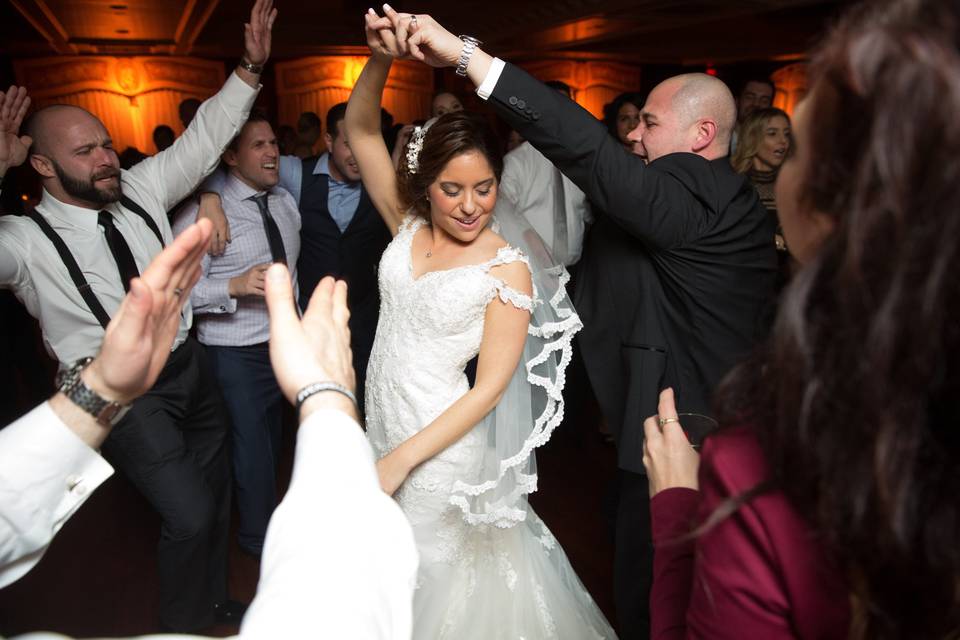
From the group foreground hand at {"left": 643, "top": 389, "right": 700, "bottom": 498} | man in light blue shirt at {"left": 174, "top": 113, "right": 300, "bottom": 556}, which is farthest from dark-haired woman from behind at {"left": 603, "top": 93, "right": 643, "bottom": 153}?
foreground hand at {"left": 643, "top": 389, "right": 700, "bottom": 498}

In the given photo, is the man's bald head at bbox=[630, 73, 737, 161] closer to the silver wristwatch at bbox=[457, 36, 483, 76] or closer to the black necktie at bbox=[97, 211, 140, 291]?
the silver wristwatch at bbox=[457, 36, 483, 76]

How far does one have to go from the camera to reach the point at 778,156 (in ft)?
10.5

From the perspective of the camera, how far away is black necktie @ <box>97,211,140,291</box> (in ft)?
6.26

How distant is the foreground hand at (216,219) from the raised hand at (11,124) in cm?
55

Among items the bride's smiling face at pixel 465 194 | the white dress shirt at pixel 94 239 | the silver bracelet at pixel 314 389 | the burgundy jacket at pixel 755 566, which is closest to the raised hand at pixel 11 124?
the white dress shirt at pixel 94 239

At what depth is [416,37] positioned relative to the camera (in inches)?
60.0

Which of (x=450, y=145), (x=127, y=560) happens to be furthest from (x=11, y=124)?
(x=127, y=560)

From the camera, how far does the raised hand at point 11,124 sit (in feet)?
5.87

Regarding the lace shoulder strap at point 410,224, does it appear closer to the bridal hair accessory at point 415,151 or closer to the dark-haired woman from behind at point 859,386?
the bridal hair accessory at point 415,151

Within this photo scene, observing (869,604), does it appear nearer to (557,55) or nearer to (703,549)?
(703,549)

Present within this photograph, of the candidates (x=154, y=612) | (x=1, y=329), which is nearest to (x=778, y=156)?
(x=154, y=612)

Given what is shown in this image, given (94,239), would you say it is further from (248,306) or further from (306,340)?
(306,340)

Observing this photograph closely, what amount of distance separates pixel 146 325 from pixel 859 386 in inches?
34.6

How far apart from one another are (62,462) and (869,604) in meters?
0.99
